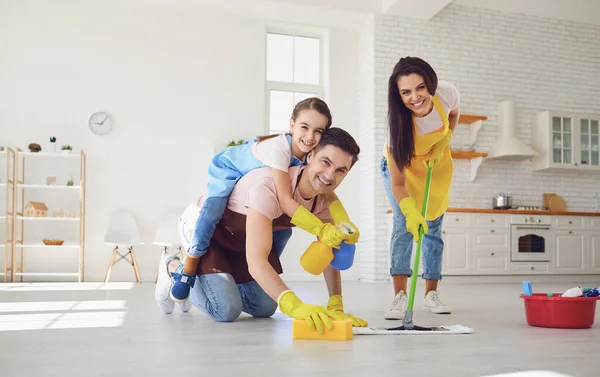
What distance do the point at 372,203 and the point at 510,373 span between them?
5.43 m

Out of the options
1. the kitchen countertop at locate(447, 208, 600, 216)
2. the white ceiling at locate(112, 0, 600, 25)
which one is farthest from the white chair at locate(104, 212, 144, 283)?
the kitchen countertop at locate(447, 208, 600, 216)

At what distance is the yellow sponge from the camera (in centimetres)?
201

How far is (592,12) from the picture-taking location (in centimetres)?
779

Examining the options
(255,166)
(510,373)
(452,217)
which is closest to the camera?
(510,373)

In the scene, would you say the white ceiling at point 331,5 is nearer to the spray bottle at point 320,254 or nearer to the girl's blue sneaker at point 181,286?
the girl's blue sneaker at point 181,286

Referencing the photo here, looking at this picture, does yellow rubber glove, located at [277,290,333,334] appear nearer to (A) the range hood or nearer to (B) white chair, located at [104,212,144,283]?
(B) white chair, located at [104,212,144,283]

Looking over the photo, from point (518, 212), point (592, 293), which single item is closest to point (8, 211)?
point (518, 212)

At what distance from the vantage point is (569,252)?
23.2 feet

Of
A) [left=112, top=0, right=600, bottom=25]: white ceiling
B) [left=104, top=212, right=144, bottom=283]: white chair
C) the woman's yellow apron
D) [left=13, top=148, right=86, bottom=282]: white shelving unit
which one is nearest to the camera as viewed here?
the woman's yellow apron

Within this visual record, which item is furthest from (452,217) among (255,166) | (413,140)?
(255,166)

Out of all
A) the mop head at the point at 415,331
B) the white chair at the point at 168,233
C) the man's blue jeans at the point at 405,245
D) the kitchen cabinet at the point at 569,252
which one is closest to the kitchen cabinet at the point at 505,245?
the kitchen cabinet at the point at 569,252

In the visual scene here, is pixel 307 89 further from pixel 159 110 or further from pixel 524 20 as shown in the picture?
pixel 524 20

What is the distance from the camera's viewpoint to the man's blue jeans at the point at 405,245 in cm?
300

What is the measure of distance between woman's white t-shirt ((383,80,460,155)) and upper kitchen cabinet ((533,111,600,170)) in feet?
16.5
